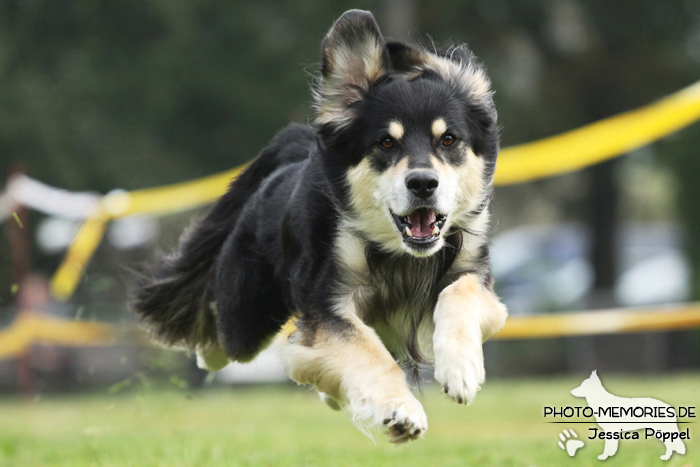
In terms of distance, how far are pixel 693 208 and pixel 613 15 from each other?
3891 mm

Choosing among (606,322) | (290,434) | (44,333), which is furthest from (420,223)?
(44,333)

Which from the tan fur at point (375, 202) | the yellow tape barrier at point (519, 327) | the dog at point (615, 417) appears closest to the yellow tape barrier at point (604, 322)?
the yellow tape barrier at point (519, 327)

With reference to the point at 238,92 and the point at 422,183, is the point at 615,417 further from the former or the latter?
the point at 238,92

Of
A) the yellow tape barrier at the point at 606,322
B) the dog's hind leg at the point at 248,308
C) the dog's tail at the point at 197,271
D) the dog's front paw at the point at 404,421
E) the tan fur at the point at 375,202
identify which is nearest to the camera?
the dog's front paw at the point at 404,421

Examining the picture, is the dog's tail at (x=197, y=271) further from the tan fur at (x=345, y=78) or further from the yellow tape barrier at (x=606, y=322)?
the yellow tape barrier at (x=606, y=322)

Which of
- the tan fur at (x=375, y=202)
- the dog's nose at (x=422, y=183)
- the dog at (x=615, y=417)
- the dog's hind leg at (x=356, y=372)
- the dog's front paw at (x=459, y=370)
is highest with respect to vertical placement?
the dog's nose at (x=422, y=183)

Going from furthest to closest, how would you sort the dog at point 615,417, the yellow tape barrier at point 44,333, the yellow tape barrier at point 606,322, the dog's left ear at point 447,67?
the yellow tape barrier at point 44,333, the yellow tape barrier at point 606,322, the dog at point 615,417, the dog's left ear at point 447,67

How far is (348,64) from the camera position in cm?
393

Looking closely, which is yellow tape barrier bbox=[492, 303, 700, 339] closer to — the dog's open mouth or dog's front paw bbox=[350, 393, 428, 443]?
the dog's open mouth

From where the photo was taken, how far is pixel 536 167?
895 cm

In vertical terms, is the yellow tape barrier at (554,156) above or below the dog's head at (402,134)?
below

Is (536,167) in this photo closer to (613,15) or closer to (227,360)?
(227,360)

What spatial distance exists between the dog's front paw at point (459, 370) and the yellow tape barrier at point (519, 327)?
594 centimetres

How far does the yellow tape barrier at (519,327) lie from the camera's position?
374 inches
